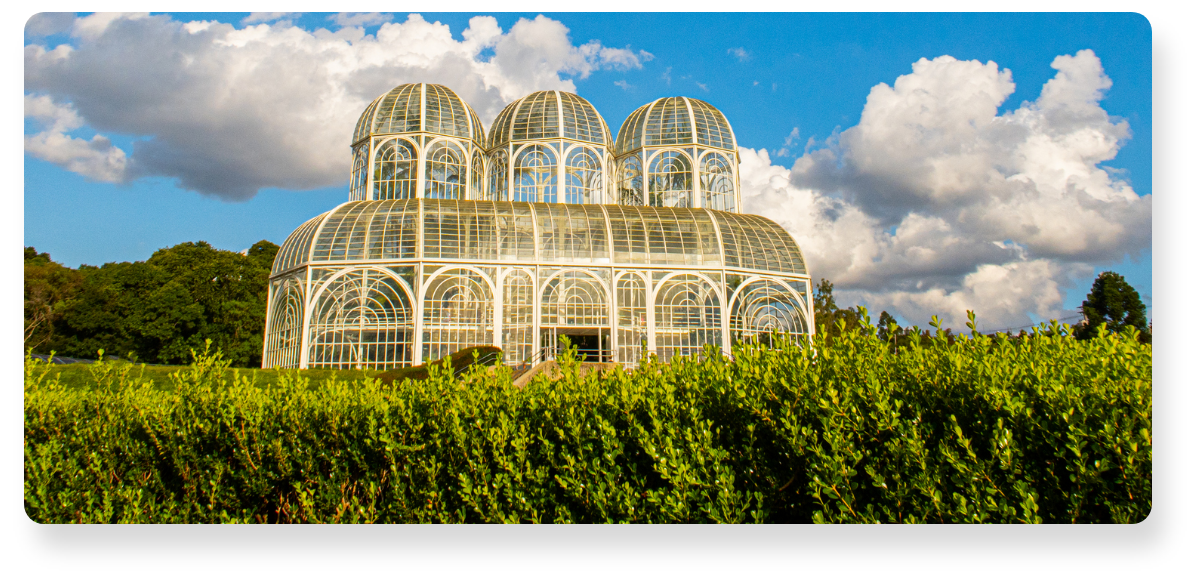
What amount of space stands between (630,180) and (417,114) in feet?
45.1

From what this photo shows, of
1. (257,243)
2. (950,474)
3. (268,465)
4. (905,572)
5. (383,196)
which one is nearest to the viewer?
(905,572)

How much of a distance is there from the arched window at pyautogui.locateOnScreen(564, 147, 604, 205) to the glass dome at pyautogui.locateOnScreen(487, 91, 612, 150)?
109 cm

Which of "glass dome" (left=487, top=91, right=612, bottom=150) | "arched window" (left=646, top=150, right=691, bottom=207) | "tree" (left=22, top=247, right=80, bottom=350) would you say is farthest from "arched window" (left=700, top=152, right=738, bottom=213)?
"tree" (left=22, top=247, right=80, bottom=350)

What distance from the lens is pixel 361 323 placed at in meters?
26.6

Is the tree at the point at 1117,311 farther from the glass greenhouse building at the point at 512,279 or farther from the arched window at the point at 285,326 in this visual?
the arched window at the point at 285,326

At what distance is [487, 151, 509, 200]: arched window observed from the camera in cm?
3556

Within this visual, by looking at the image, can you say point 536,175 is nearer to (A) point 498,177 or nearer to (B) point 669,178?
(A) point 498,177

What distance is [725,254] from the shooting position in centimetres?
2906

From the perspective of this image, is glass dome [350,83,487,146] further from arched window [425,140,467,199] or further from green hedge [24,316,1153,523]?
green hedge [24,316,1153,523]

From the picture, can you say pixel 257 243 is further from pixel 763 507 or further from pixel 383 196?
pixel 763 507

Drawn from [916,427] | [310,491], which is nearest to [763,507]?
[916,427]

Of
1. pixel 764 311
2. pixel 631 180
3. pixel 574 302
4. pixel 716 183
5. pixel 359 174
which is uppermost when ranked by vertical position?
pixel 631 180

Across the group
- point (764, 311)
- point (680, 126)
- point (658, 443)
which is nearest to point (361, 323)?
point (764, 311)

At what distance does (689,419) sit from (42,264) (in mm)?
64900
